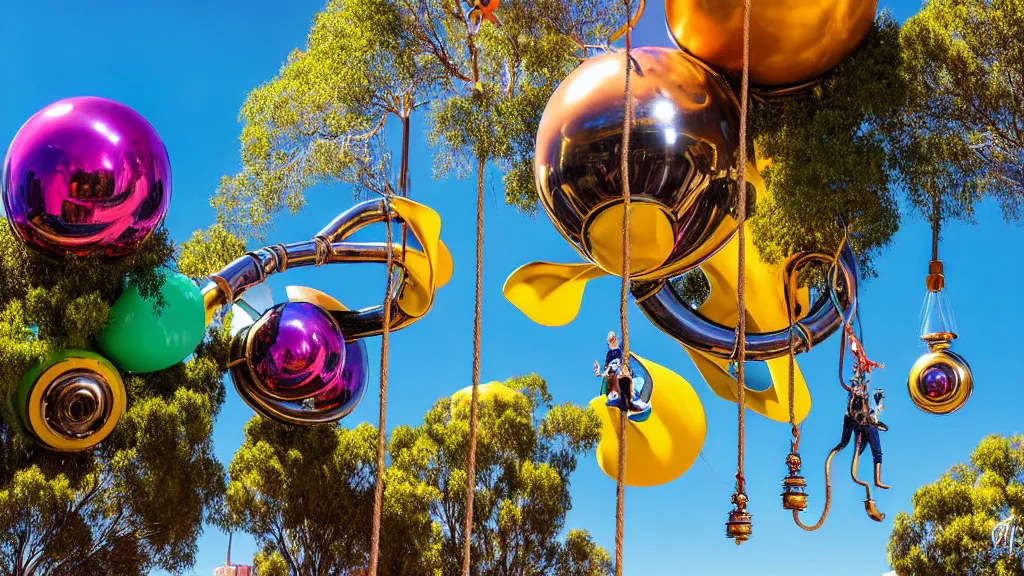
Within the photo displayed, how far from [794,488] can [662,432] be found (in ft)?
11.5

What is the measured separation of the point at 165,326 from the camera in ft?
32.8

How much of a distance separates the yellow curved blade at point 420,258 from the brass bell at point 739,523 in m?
4.87

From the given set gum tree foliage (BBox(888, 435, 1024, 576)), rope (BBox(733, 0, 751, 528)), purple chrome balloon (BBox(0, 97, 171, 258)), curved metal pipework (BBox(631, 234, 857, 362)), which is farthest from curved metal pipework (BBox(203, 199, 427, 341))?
Result: gum tree foliage (BBox(888, 435, 1024, 576))

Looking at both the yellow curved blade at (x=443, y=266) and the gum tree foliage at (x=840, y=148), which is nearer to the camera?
the gum tree foliage at (x=840, y=148)

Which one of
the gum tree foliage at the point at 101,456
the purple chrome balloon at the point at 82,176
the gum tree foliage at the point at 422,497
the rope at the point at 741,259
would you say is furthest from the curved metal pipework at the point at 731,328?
the gum tree foliage at the point at 422,497

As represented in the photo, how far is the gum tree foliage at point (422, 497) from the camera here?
50.2 feet

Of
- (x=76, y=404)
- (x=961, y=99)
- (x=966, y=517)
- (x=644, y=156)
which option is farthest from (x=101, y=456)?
(x=966, y=517)

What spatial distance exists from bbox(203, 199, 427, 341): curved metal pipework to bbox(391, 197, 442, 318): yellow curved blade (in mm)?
31

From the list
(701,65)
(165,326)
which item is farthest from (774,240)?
(165,326)

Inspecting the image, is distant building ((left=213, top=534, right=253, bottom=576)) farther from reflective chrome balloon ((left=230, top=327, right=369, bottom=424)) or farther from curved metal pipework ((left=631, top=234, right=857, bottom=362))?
curved metal pipework ((left=631, top=234, right=857, bottom=362))

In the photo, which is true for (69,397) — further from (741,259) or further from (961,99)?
(961,99)

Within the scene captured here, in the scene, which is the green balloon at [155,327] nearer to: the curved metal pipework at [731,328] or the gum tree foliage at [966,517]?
the curved metal pipework at [731,328]

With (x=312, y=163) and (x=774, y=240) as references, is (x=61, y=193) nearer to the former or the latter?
(x=312, y=163)

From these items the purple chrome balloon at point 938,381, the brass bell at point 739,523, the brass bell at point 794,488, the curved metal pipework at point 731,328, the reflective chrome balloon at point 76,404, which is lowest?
the brass bell at point 739,523
